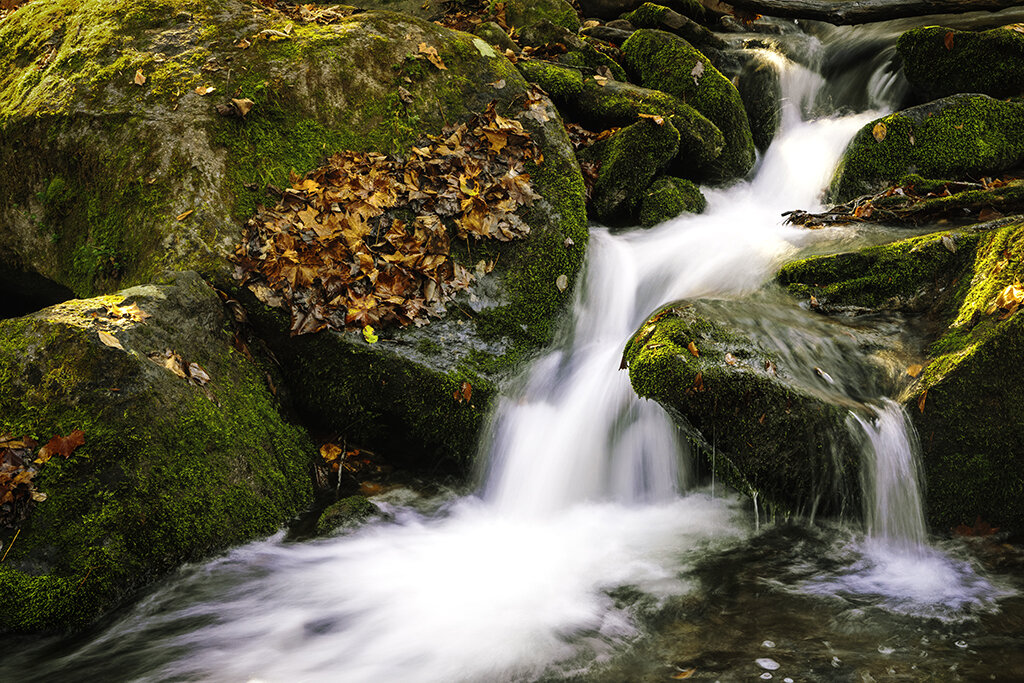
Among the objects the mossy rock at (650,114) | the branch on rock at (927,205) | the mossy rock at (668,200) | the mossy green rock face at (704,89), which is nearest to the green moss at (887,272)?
the branch on rock at (927,205)

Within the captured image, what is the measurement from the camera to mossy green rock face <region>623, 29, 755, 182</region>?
845 cm

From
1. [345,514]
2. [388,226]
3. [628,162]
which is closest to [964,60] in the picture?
[628,162]

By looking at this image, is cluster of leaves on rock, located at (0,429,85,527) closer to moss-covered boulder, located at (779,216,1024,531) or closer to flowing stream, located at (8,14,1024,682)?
flowing stream, located at (8,14,1024,682)

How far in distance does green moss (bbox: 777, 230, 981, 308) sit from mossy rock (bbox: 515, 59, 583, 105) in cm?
368

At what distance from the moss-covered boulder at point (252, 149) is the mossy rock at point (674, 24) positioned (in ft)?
17.0

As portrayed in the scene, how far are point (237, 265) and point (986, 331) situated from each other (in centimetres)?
491

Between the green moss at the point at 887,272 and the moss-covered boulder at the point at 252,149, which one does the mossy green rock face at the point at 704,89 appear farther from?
the green moss at the point at 887,272

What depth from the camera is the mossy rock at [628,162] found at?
280 inches

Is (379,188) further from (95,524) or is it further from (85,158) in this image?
(95,524)

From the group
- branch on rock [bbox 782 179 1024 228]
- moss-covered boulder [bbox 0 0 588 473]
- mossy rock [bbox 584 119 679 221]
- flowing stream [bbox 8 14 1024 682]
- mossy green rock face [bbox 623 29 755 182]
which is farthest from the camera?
mossy green rock face [bbox 623 29 755 182]

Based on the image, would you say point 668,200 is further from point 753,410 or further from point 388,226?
point 753,410

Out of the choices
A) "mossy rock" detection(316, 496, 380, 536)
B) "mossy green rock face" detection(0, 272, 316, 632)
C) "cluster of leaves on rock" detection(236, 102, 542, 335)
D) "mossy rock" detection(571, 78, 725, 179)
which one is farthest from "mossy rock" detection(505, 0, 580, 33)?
"mossy rock" detection(316, 496, 380, 536)

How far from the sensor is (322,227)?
5.07 meters

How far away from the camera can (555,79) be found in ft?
25.5
